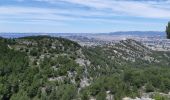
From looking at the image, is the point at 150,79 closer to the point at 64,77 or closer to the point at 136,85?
the point at 136,85

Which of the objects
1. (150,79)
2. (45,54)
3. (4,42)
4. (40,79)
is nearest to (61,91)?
(40,79)

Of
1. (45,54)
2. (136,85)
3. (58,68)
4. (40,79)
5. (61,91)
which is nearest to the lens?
(136,85)

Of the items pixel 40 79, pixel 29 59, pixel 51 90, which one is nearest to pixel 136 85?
pixel 51 90

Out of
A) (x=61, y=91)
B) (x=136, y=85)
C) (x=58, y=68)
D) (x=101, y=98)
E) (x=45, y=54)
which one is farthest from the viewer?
(x=45, y=54)

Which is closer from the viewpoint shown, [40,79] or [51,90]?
[51,90]

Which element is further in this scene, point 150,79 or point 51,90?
point 51,90

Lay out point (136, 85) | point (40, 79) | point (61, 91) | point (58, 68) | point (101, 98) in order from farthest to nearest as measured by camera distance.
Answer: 1. point (58, 68)
2. point (40, 79)
3. point (61, 91)
4. point (136, 85)
5. point (101, 98)

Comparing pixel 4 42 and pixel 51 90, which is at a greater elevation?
pixel 4 42

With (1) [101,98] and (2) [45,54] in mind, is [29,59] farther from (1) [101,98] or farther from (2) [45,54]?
(1) [101,98]

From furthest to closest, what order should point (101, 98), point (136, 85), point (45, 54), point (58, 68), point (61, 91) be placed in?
A: point (45, 54)
point (58, 68)
point (61, 91)
point (136, 85)
point (101, 98)
